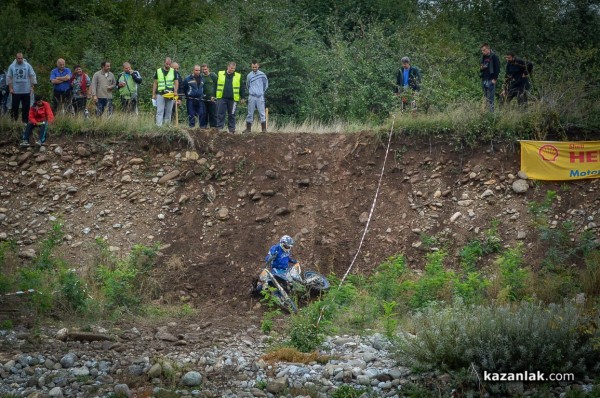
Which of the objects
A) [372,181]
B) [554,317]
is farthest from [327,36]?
[554,317]

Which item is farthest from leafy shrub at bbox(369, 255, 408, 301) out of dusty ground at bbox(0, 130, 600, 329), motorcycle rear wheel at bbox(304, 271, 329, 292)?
motorcycle rear wheel at bbox(304, 271, 329, 292)

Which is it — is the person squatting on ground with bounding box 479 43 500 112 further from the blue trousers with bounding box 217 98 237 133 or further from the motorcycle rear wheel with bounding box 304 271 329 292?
the motorcycle rear wheel with bounding box 304 271 329 292

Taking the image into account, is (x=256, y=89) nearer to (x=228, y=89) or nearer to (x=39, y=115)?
(x=228, y=89)

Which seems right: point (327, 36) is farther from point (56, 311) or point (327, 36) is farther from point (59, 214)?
point (56, 311)

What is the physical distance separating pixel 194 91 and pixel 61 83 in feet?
10.6

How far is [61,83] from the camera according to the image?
22359 mm

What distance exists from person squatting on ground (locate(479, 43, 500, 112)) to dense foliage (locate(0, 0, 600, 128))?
7.16ft

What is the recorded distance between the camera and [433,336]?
13.2 m

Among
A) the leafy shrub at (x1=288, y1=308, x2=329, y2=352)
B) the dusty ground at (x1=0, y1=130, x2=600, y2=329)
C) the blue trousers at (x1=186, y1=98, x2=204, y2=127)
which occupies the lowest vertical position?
the leafy shrub at (x1=288, y1=308, x2=329, y2=352)

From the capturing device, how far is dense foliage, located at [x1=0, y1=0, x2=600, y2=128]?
27.6 meters

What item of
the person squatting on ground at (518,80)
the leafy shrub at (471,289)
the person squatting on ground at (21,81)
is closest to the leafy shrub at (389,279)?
the leafy shrub at (471,289)

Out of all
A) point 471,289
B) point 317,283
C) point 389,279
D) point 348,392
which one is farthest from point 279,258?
point 348,392

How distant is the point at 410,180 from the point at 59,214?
7.91 metres

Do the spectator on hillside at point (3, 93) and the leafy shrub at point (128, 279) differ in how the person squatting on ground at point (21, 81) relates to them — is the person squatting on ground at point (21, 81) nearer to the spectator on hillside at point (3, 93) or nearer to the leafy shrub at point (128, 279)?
the spectator on hillside at point (3, 93)
